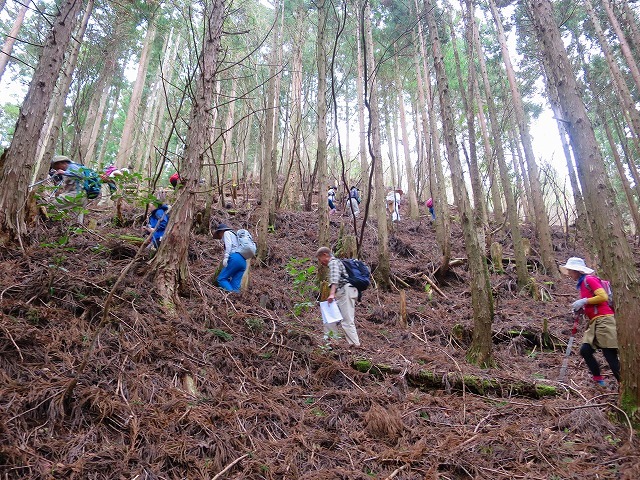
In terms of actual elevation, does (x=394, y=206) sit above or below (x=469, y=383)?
above

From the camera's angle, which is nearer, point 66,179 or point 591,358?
point 591,358

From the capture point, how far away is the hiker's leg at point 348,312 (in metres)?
5.52

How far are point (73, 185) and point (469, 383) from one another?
6204 mm

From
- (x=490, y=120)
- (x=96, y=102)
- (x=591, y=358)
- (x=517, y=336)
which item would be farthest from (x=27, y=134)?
(x=96, y=102)

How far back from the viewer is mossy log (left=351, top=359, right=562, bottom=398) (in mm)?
4363

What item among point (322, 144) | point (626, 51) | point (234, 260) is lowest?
point (234, 260)

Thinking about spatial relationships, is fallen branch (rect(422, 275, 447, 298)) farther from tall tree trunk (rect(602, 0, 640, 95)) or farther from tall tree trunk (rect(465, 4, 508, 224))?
tall tree trunk (rect(602, 0, 640, 95))

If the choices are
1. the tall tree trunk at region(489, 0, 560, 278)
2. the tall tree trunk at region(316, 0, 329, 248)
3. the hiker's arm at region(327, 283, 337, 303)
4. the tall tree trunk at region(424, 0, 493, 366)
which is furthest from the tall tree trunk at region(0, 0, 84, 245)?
the tall tree trunk at region(489, 0, 560, 278)

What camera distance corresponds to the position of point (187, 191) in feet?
15.8

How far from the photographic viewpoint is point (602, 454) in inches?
119

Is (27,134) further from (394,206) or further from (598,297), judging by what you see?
(394,206)

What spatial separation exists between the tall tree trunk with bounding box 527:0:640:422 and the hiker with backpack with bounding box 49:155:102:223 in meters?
5.36

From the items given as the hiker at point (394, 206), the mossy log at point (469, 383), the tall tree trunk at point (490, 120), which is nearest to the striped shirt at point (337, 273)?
the mossy log at point (469, 383)

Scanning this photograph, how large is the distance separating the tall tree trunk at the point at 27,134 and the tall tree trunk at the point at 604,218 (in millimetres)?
5910
